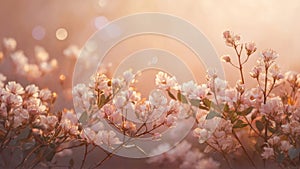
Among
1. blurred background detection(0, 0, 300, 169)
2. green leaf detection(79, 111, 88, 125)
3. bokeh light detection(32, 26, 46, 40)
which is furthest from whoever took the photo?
bokeh light detection(32, 26, 46, 40)

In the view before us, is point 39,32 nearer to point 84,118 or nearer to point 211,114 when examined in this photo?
point 84,118

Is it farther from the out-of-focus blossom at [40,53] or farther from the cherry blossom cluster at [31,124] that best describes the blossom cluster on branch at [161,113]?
the out-of-focus blossom at [40,53]

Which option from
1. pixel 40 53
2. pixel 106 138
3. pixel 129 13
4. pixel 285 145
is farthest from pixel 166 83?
A: pixel 40 53

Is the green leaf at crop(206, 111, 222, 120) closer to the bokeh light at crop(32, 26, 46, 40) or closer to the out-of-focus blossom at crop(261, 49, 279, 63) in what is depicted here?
the out-of-focus blossom at crop(261, 49, 279, 63)

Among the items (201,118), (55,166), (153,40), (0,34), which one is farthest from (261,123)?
(0,34)

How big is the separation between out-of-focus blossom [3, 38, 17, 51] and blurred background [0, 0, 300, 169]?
0.01 meters

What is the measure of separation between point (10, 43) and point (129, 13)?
0.41 metres

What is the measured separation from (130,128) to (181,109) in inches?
5.4

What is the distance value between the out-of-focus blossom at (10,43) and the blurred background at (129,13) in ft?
0.04

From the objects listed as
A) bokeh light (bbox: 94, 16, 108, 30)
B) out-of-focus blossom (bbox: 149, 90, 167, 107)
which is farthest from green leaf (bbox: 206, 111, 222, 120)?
bokeh light (bbox: 94, 16, 108, 30)

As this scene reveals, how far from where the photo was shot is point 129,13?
1.55 m

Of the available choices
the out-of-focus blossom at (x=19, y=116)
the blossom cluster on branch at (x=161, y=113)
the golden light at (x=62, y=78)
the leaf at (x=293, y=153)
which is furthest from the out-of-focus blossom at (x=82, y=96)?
the leaf at (x=293, y=153)

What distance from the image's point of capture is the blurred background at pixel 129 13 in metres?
1.47

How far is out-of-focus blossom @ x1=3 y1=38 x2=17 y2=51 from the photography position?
1563mm
